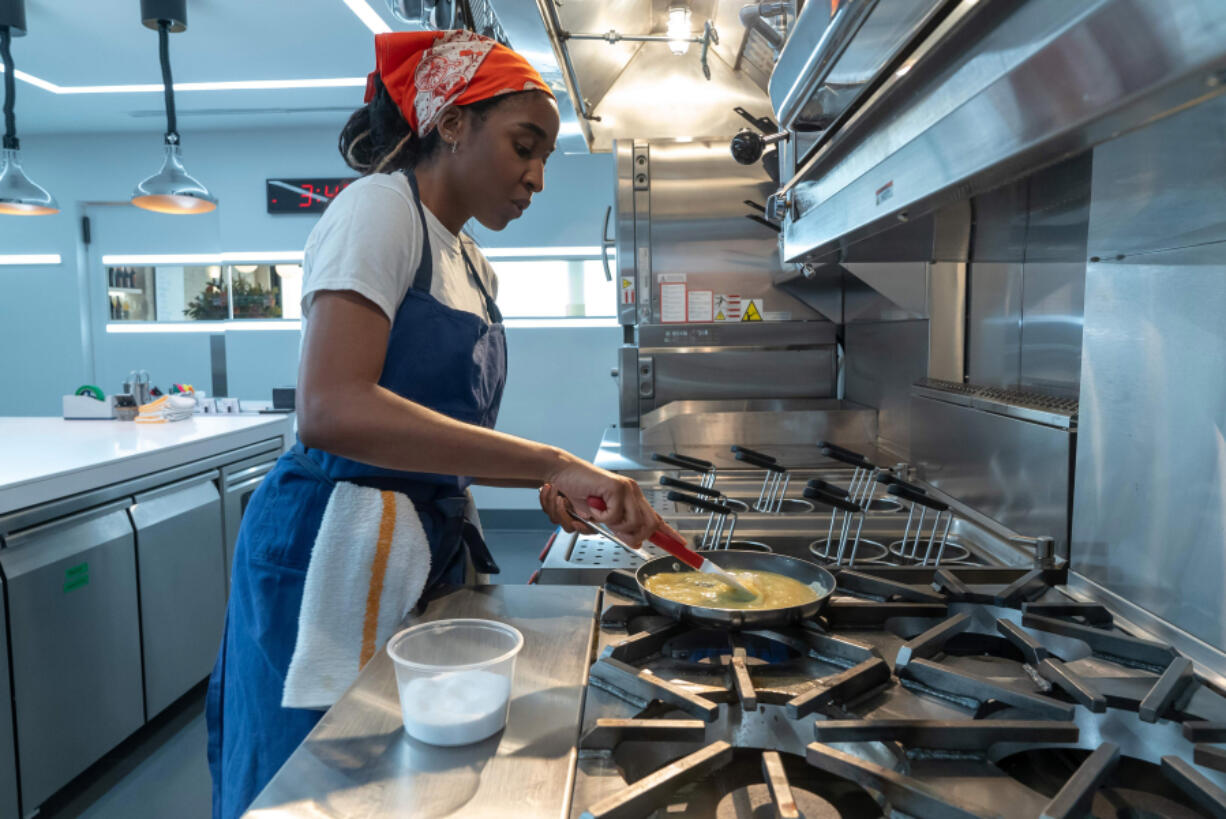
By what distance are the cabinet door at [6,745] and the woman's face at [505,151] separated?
5.64 feet

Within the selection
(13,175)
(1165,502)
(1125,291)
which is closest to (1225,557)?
(1165,502)

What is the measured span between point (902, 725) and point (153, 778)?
2450 millimetres

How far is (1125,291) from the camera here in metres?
0.93

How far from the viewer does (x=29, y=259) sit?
536 centimetres

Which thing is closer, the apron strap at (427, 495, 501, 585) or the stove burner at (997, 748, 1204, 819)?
the stove burner at (997, 748, 1204, 819)

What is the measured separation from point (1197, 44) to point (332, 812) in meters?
0.70

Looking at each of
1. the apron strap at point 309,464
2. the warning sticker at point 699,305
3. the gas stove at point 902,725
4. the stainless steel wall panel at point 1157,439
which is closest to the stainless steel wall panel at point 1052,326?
the stainless steel wall panel at point 1157,439

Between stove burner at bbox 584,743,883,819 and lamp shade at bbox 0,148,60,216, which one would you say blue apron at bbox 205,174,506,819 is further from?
lamp shade at bbox 0,148,60,216

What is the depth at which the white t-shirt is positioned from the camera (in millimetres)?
879

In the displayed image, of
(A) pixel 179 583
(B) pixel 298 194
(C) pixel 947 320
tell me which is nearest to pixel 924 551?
(C) pixel 947 320

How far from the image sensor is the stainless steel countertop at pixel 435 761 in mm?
533

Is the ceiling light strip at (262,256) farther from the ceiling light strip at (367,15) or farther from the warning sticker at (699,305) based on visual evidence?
the warning sticker at (699,305)

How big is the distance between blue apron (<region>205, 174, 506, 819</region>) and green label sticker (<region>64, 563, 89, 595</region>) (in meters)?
1.34

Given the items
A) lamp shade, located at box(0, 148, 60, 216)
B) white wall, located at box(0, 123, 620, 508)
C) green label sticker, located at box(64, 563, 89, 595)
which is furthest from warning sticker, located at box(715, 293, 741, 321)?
lamp shade, located at box(0, 148, 60, 216)
